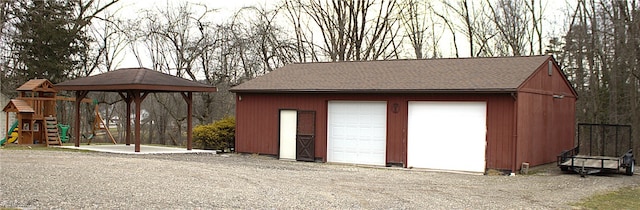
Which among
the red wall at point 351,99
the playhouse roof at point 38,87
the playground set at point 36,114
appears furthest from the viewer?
the playhouse roof at point 38,87

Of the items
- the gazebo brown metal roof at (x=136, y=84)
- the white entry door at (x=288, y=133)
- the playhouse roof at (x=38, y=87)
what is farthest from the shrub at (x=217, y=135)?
the playhouse roof at (x=38, y=87)

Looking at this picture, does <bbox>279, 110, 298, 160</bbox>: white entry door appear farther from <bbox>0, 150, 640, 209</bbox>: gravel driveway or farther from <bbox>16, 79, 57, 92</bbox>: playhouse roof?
<bbox>16, 79, 57, 92</bbox>: playhouse roof

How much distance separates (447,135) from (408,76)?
237 centimetres

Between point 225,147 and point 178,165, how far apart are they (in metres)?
7.26

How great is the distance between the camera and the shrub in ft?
70.2

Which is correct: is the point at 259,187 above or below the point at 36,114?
below

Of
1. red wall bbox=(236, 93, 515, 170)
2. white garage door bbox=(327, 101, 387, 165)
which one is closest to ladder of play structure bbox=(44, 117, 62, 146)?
red wall bbox=(236, 93, 515, 170)

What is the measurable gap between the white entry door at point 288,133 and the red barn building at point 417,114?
31 mm

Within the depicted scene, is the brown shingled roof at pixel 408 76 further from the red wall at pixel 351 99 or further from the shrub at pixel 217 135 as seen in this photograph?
the shrub at pixel 217 135

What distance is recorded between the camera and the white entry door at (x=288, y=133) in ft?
63.3

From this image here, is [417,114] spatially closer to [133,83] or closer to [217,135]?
[217,135]

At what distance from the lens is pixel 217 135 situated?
21.3 m

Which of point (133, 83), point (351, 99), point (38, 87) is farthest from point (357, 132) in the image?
point (38, 87)

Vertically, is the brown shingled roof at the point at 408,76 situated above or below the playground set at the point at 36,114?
above
